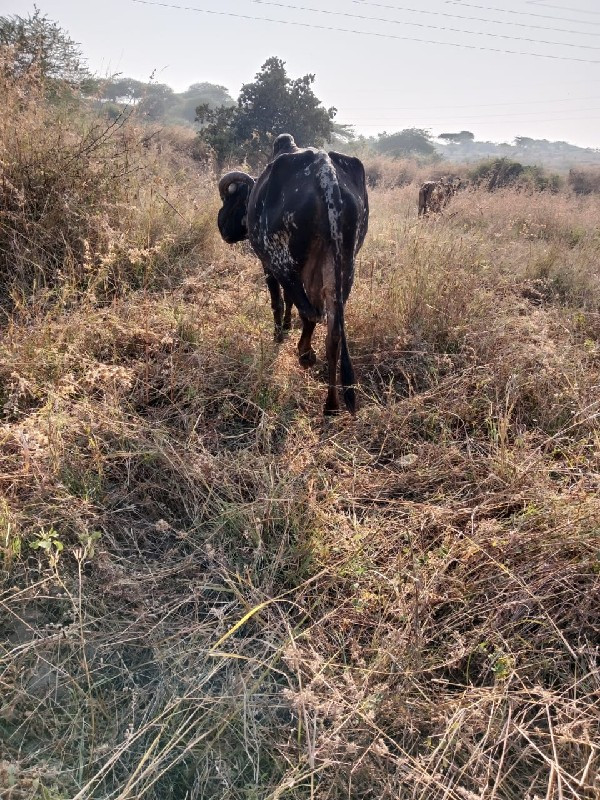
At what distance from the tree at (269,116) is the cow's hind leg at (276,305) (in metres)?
9.08

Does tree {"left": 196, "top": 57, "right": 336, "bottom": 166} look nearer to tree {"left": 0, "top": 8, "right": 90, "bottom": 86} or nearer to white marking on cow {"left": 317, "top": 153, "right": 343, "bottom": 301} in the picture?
tree {"left": 0, "top": 8, "right": 90, "bottom": 86}

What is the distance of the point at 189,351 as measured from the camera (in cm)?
335

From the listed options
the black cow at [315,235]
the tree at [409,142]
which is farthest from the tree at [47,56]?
the tree at [409,142]

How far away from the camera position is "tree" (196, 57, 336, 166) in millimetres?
12344

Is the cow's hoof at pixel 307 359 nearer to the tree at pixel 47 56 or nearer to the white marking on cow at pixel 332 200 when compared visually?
the white marking on cow at pixel 332 200

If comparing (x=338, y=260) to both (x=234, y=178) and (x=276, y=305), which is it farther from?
(x=234, y=178)

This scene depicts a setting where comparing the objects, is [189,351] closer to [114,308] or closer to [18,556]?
[114,308]

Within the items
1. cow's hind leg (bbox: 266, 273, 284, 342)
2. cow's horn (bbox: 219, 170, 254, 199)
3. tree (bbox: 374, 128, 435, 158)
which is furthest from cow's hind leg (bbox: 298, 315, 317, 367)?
tree (bbox: 374, 128, 435, 158)

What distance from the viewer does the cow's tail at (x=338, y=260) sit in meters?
2.74

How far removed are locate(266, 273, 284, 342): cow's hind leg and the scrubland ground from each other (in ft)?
0.46

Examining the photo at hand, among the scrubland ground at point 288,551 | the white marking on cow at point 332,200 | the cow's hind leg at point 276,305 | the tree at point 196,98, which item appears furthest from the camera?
the tree at point 196,98

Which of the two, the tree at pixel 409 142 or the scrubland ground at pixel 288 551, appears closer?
the scrubland ground at pixel 288 551

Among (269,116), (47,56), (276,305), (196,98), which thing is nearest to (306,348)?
(276,305)

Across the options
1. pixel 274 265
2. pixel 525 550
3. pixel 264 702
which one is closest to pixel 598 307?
pixel 274 265
